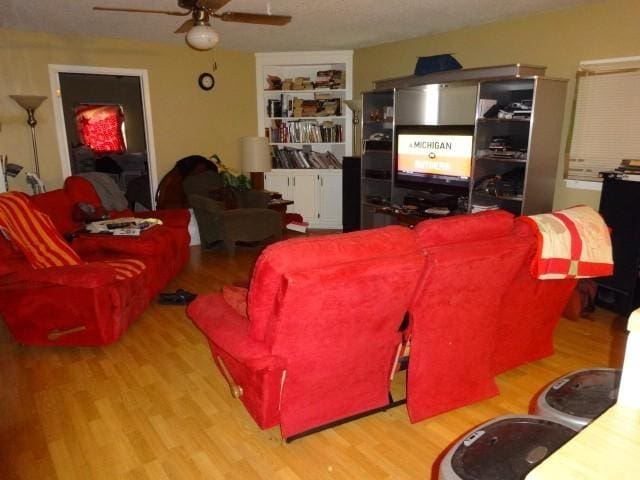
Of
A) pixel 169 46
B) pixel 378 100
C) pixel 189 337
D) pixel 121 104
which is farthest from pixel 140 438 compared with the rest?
pixel 121 104

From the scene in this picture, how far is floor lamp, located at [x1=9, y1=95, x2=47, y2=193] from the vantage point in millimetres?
4324

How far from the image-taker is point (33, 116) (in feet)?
15.0

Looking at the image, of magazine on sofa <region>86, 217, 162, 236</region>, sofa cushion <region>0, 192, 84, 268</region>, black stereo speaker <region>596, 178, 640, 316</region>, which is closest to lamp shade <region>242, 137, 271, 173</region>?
magazine on sofa <region>86, 217, 162, 236</region>

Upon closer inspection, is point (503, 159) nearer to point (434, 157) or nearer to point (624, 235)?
point (434, 157)

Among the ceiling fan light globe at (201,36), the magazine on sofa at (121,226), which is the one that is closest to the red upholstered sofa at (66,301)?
the magazine on sofa at (121,226)

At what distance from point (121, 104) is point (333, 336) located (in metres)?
6.53

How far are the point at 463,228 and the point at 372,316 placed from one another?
573 millimetres

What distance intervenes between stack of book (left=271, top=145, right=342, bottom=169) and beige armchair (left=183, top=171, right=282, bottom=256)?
958mm

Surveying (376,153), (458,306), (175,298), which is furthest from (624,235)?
(175,298)

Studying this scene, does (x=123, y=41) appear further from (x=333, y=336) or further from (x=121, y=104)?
(x=333, y=336)

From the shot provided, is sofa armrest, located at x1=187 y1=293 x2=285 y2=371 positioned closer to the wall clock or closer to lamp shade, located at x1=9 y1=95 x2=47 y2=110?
lamp shade, located at x1=9 y1=95 x2=47 y2=110

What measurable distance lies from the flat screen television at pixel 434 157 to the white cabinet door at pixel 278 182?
1.73 metres

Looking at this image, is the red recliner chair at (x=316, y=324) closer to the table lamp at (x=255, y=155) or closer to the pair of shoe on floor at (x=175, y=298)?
the pair of shoe on floor at (x=175, y=298)

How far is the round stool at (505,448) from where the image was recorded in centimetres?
122
